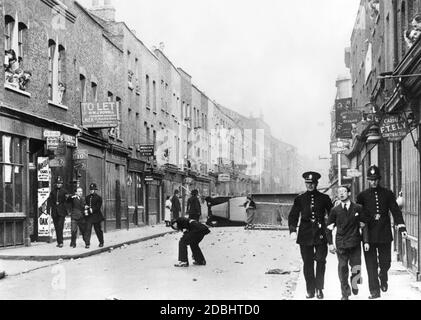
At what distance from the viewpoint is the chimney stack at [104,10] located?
3441cm

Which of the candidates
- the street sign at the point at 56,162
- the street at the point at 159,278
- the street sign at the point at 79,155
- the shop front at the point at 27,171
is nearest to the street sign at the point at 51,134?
the shop front at the point at 27,171

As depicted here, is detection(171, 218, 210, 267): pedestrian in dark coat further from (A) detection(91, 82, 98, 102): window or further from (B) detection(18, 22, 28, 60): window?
(A) detection(91, 82, 98, 102): window

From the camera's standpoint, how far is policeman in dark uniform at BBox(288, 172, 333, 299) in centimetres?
920

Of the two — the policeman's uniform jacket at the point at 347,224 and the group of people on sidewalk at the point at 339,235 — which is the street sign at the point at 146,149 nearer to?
the group of people on sidewalk at the point at 339,235

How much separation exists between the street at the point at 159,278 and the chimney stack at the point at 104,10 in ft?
63.4

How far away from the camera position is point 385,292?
32.5ft

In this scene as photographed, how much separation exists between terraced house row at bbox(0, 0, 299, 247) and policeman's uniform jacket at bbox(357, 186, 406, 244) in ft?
37.3

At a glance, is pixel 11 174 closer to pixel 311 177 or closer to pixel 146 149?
pixel 311 177

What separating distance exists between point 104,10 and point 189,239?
23.4 m

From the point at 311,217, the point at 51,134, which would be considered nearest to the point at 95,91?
the point at 51,134

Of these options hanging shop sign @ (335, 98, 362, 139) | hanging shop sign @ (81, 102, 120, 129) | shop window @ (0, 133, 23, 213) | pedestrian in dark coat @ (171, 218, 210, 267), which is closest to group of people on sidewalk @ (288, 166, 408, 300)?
pedestrian in dark coat @ (171, 218, 210, 267)

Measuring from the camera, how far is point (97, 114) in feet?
82.3
